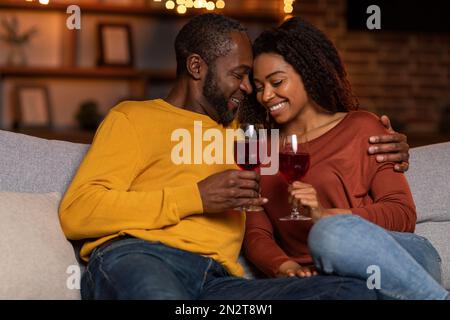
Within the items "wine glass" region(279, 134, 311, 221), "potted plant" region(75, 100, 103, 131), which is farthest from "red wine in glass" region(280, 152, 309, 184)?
"potted plant" region(75, 100, 103, 131)

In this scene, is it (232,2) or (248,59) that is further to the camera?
(232,2)

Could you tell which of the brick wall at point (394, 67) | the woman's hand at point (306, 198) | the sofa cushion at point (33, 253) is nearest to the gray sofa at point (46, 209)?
the sofa cushion at point (33, 253)

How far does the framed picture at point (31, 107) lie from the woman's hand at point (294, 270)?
9.49ft

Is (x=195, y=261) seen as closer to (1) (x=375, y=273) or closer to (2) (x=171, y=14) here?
(1) (x=375, y=273)

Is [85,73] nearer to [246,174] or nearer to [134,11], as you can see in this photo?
[134,11]

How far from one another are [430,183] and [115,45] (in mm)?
2757

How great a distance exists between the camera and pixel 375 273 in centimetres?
172

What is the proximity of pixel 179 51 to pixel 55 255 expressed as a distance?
683 millimetres

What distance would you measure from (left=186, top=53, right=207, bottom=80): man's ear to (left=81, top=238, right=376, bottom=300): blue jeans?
53 cm

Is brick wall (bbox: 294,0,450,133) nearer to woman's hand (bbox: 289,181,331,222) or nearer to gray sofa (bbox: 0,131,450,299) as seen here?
gray sofa (bbox: 0,131,450,299)

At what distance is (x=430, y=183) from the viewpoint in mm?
2377

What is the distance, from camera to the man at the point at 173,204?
1747 millimetres

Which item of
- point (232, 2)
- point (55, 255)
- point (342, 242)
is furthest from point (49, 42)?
point (342, 242)

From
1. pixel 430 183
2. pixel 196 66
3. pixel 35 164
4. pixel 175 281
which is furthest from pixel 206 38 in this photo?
pixel 430 183
